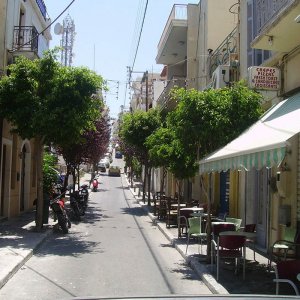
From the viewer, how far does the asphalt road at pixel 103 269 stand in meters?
8.03

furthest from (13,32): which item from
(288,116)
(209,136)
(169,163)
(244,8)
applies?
(288,116)

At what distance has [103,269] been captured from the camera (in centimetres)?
993

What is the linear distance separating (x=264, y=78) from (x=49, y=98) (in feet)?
20.4

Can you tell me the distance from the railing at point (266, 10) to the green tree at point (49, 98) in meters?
4.88

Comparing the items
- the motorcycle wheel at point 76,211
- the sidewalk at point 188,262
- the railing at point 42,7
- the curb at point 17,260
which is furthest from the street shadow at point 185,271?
the railing at point 42,7

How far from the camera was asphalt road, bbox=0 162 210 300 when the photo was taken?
26.3 feet

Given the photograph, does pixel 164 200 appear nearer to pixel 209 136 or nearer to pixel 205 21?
pixel 205 21

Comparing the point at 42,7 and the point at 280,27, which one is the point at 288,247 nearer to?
the point at 280,27

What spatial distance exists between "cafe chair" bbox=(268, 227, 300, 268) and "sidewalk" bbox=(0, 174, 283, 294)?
14.9 inches

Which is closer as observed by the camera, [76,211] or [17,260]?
[17,260]

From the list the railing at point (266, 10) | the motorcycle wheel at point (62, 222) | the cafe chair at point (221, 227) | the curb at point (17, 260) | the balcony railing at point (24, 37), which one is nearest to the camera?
the curb at point (17, 260)

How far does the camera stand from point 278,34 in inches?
389

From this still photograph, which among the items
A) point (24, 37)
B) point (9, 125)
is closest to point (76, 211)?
point (9, 125)

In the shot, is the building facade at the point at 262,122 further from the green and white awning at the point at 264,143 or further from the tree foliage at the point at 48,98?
the tree foliage at the point at 48,98
